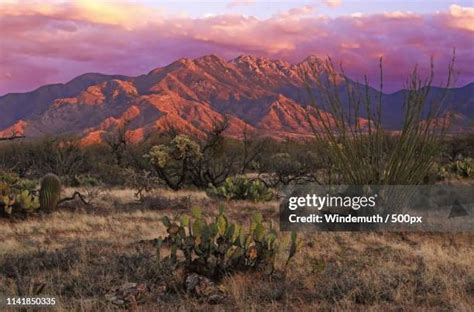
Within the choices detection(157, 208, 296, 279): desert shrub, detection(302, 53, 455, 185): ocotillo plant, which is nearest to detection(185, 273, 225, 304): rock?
detection(157, 208, 296, 279): desert shrub

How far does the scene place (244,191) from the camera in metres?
17.3

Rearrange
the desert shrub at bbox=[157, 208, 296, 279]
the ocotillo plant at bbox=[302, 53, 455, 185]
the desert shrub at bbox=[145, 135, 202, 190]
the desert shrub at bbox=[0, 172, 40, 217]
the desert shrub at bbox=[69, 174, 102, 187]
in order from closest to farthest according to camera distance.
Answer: the desert shrub at bbox=[157, 208, 296, 279]
the ocotillo plant at bbox=[302, 53, 455, 185]
the desert shrub at bbox=[0, 172, 40, 217]
the desert shrub at bbox=[145, 135, 202, 190]
the desert shrub at bbox=[69, 174, 102, 187]

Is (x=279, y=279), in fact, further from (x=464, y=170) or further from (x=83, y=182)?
(x=83, y=182)

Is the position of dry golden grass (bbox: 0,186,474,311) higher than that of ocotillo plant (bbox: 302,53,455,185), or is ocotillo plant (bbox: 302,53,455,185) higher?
ocotillo plant (bbox: 302,53,455,185)

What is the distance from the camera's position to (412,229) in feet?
36.1

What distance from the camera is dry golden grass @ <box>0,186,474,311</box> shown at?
20.0 ft

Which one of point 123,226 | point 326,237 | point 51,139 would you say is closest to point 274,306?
point 326,237

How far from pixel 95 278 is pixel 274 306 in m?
2.49

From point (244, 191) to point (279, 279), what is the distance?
1017 cm

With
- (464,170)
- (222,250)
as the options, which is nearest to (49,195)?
(222,250)

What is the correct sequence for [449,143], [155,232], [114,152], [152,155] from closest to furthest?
1. [155,232]
2. [152,155]
3. [114,152]
4. [449,143]

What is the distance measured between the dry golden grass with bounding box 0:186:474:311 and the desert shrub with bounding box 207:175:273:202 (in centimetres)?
542

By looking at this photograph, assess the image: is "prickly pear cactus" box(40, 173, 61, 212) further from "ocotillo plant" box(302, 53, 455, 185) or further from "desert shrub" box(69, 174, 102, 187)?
"desert shrub" box(69, 174, 102, 187)

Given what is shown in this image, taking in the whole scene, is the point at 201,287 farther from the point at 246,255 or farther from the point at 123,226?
the point at 123,226
